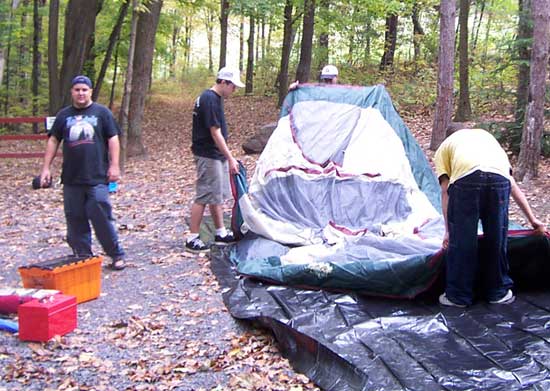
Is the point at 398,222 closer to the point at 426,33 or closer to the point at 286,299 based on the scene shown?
the point at 286,299

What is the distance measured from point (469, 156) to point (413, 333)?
111 centimetres

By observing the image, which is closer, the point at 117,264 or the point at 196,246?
the point at 117,264

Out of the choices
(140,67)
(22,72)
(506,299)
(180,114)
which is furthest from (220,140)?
(22,72)

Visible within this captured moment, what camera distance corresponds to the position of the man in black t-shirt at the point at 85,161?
4.59 metres

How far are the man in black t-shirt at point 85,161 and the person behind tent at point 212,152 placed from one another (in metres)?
0.83

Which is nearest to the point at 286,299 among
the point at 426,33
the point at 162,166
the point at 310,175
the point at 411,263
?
the point at 411,263

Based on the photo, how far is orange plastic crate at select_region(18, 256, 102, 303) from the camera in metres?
3.98

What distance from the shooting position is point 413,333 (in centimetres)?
341

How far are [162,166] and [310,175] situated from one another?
5.27 m

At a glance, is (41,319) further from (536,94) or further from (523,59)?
(523,59)

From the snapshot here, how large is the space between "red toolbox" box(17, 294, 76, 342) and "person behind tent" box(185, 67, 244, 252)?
1.89m

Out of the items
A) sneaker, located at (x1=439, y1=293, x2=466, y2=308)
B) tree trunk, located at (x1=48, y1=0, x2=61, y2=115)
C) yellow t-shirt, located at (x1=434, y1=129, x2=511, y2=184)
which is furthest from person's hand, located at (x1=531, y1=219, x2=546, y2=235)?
tree trunk, located at (x1=48, y1=0, x2=61, y2=115)

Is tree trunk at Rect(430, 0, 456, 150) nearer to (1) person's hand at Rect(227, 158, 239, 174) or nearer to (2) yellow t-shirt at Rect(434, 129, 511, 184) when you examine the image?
(1) person's hand at Rect(227, 158, 239, 174)

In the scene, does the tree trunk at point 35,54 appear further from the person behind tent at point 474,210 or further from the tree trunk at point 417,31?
the person behind tent at point 474,210
